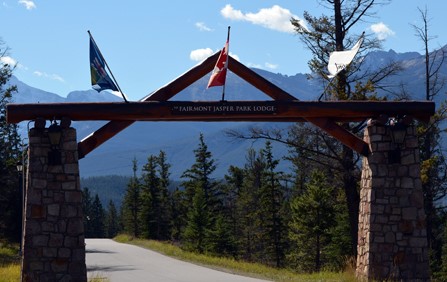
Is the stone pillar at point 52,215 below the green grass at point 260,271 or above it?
above

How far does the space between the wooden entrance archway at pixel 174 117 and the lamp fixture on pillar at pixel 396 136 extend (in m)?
0.23

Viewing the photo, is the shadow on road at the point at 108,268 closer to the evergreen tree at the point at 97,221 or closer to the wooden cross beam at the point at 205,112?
the wooden cross beam at the point at 205,112

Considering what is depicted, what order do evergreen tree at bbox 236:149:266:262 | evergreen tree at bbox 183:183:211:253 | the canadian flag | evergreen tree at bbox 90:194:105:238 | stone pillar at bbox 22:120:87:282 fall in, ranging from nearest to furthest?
stone pillar at bbox 22:120:87:282 → the canadian flag → evergreen tree at bbox 183:183:211:253 → evergreen tree at bbox 236:149:266:262 → evergreen tree at bbox 90:194:105:238

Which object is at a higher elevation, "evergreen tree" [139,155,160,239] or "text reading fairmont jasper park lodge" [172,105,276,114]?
"text reading fairmont jasper park lodge" [172,105,276,114]

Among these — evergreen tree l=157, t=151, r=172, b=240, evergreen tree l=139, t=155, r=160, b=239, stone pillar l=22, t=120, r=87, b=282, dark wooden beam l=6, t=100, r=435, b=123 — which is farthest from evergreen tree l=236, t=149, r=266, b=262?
stone pillar l=22, t=120, r=87, b=282

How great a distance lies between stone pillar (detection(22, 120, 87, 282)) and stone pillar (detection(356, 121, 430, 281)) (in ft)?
21.4

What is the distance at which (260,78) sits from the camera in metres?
16.2

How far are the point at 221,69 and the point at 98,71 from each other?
2.73 m

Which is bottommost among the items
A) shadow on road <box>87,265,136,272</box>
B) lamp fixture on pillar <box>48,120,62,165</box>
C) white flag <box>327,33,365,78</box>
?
shadow on road <box>87,265,136,272</box>

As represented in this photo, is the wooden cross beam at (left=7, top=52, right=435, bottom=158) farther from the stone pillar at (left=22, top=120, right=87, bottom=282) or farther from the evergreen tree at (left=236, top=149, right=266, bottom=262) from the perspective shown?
the evergreen tree at (left=236, top=149, right=266, bottom=262)

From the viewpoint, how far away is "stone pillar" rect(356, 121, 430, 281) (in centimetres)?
1593

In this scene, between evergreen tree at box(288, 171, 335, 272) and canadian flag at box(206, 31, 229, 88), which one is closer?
canadian flag at box(206, 31, 229, 88)

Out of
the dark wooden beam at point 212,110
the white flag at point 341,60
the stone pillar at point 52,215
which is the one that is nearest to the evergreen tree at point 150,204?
the white flag at point 341,60

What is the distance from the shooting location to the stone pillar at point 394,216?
15.9m
